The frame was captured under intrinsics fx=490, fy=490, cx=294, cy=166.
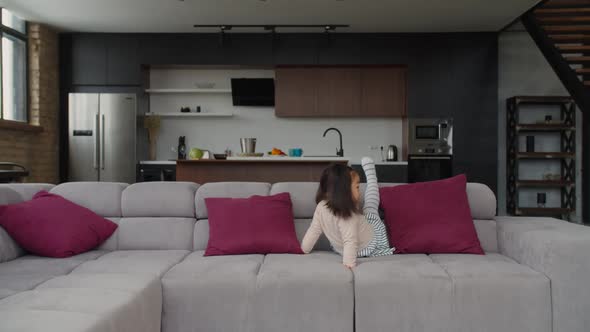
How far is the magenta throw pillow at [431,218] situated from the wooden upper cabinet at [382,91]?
434 centimetres

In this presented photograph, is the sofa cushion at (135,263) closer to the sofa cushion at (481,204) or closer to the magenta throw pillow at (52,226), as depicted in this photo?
the magenta throw pillow at (52,226)

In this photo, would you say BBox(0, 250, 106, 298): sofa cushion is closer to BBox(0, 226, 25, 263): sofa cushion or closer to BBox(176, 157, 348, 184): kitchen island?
BBox(0, 226, 25, 263): sofa cushion

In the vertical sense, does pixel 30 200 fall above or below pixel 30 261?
above

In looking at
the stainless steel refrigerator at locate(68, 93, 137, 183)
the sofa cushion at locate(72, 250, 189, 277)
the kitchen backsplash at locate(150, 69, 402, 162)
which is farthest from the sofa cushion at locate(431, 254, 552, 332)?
the stainless steel refrigerator at locate(68, 93, 137, 183)

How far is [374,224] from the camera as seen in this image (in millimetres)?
2693

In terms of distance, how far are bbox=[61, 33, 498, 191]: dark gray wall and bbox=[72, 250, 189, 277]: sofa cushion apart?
15.5 feet

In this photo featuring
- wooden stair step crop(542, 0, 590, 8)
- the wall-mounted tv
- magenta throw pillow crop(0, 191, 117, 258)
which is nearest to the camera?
magenta throw pillow crop(0, 191, 117, 258)

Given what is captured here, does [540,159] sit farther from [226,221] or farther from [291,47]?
[226,221]

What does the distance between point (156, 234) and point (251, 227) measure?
61cm

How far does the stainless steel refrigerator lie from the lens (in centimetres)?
679

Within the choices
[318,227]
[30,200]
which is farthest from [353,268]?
[30,200]

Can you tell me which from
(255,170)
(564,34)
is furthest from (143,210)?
(564,34)

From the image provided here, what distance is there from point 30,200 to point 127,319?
1.45 m

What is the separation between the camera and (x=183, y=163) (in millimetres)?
5293
